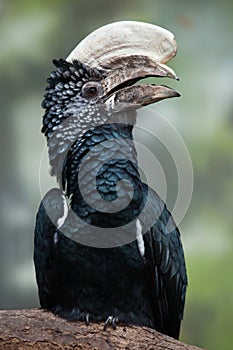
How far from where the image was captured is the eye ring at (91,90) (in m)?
1.61

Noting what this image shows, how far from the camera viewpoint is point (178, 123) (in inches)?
86.3

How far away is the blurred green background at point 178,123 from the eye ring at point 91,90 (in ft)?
2.00

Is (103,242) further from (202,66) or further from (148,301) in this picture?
(202,66)

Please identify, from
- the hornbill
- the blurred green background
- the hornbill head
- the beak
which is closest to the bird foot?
the hornbill

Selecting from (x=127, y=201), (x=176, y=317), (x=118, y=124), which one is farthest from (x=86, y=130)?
(x=176, y=317)

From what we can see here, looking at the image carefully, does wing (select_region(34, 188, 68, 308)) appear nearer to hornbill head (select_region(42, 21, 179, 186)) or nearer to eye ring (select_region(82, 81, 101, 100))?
hornbill head (select_region(42, 21, 179, 186))

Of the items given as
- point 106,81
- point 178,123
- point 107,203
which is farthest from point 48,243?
point 178,123

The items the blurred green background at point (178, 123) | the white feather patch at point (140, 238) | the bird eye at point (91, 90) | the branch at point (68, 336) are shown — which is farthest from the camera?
the blurred green background at point (178, 123)

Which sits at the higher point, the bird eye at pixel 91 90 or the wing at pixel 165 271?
the bird eye at pixel 91 90

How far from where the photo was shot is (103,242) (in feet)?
4.90

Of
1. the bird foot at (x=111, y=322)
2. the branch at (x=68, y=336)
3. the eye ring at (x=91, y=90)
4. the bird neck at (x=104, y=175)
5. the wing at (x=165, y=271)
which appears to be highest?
the eye ring at (x=91, y=90)

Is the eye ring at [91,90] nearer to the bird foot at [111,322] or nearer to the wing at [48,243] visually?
the wing at [48,243]

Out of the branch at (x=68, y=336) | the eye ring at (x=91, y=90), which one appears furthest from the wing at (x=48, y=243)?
the eye ring at (x=91, y=90)

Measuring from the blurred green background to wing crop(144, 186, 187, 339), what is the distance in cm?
48
